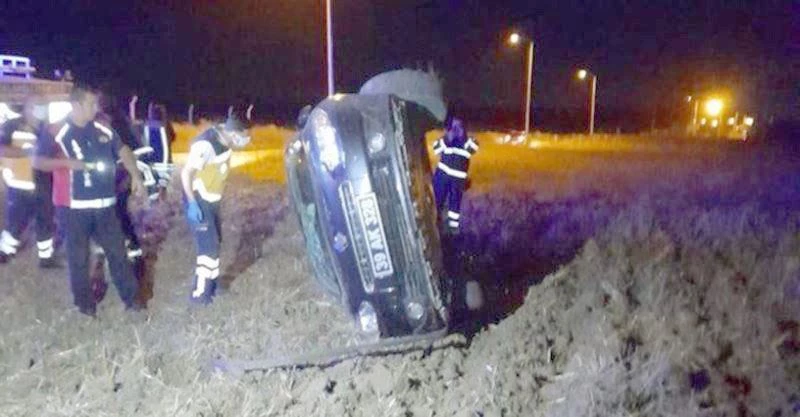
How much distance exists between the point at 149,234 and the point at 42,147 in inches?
138

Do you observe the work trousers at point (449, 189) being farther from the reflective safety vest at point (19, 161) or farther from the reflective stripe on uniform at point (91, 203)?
the reflective stripe on uniform at point (91, 203)

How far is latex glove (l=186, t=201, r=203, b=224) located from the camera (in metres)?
7.20

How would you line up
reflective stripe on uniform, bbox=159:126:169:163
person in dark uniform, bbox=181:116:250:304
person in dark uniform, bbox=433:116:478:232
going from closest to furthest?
person in dark uniform, bbox=181:116:250:304, reflective stripe on uniform, bbox=159:126:169:163, person in dark uniform, bbox=433:116:478:232

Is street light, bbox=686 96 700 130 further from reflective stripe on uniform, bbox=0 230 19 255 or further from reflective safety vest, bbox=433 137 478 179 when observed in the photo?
reflective stripe on uniform, bbox=0 230 19 255

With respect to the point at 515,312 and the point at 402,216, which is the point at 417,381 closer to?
the point at 402,216

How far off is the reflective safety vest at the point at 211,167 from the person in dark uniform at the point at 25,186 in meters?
2.19

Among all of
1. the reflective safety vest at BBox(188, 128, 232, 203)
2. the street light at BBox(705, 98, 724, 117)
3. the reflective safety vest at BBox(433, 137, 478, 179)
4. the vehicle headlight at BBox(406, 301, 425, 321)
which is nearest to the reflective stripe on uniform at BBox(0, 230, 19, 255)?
the reflective safety vest at BBox(188, 128, 232, 203)

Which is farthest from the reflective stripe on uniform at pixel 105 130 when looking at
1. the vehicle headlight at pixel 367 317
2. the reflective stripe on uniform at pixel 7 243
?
the reflective stripe on uniform at pixel 7 243

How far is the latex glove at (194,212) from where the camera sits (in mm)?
7203

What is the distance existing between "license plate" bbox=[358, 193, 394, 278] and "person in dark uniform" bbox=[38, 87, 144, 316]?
86.7 inches

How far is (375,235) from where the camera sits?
5.48 meters

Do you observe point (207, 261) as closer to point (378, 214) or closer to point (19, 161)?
point (378, 214)

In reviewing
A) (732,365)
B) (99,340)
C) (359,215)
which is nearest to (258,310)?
(99,340)

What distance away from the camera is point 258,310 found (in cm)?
696
